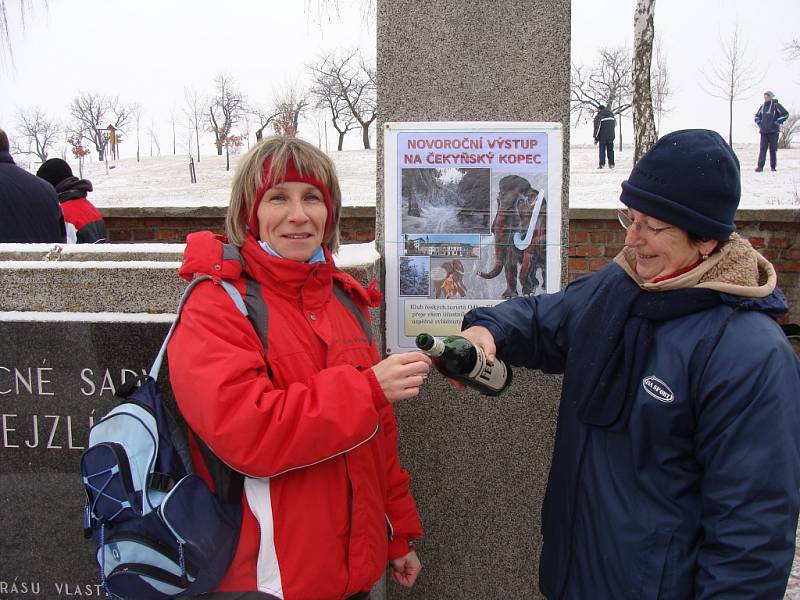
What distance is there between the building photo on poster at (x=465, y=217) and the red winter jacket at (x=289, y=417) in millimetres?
749

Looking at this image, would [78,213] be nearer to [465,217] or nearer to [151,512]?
[465,217]

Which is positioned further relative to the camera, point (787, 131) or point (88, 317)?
point (787, 131)

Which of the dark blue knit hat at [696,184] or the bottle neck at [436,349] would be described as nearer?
the dark blue knit hat at [696,184]

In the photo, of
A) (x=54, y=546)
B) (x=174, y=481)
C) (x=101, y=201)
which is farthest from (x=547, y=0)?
(x=101, y=201)

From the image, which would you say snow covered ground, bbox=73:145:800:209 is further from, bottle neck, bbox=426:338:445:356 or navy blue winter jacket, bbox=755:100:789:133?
bottle neck, bbox=426:338:445:356

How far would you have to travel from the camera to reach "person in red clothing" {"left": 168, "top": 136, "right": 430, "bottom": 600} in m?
1.58

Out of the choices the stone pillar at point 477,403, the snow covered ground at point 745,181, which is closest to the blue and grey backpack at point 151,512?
the stone pillar at point 477,403

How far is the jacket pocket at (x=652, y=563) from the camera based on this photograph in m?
1.59

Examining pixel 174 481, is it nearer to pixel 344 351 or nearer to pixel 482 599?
pixel 344 351

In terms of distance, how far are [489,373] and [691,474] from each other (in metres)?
0.62

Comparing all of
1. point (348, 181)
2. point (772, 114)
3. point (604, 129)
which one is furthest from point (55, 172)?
point (772, 114)

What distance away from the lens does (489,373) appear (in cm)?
199

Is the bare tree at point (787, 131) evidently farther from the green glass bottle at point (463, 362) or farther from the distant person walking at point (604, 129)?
the green glass bottle at point (463, 362)

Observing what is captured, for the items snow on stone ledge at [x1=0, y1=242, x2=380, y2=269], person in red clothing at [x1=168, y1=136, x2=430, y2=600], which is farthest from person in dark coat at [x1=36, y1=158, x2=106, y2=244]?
person in red clothing at [x1=168, y1=136, x2=430, y2=600]
